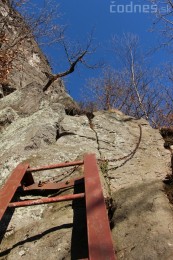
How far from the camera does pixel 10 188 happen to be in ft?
10.6

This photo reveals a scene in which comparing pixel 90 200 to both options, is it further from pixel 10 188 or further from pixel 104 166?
pixel 104 166

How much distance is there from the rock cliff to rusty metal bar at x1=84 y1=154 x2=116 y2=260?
0.98 ft

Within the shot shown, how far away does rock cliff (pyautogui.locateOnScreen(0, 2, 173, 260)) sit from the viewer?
8.46 ft

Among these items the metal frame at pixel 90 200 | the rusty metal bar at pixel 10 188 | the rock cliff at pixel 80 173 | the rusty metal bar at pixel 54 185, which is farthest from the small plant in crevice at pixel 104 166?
the rusty metal bar at pixel 10 188

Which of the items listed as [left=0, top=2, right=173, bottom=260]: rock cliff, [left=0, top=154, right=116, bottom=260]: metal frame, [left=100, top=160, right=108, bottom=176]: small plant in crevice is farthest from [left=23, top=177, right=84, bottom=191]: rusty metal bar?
[left=100, top=160, right=108, bottom=176]: small plant in crevice

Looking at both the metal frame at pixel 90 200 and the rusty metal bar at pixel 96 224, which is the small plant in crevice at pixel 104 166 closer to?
the metal frame at pixel 90 200

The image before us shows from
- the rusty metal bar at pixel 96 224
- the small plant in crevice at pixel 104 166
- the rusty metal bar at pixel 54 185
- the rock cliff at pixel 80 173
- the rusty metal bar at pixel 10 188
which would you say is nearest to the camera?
the rusty metal bar at pixel 96 224

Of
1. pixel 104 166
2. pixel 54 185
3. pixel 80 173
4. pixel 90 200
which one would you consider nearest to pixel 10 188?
pixel 54 185

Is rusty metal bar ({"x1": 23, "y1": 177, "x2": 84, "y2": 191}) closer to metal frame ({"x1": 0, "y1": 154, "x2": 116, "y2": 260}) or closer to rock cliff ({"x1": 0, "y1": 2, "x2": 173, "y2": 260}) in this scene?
metal frame ({"x1": 0, "y1": 154, "x2": 116, "y2": 260})

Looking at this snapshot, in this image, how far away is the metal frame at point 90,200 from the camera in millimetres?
2067

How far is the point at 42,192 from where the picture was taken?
12.4 feet

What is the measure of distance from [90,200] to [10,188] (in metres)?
1.00

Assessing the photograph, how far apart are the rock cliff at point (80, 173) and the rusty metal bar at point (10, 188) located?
0.36 metres

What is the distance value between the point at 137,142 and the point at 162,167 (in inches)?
45.2
